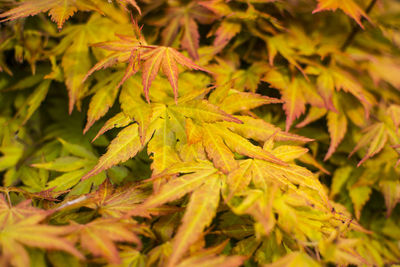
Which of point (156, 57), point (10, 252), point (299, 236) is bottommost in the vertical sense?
point (10, 252)

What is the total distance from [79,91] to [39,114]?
1.21ft

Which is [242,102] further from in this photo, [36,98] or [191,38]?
[36,98]

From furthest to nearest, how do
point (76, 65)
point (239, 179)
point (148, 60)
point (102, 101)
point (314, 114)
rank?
point (314, 114)
point (76, 65)
point (102, 101)
point (148, 60)
point (239, 179)

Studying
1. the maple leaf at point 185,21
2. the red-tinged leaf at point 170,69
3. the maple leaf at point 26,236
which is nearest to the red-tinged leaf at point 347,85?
the maple leaf at point 185,21

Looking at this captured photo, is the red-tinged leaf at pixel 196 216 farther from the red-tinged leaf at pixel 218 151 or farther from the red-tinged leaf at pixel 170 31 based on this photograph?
the red-tinged leaf at pixel 170 31

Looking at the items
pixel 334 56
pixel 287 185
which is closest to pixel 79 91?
pixel 287 185

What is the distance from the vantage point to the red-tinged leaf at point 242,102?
2.77ft

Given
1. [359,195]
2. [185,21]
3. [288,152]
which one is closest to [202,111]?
[288,152]

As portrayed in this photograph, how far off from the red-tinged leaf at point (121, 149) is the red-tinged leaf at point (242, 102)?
0.86ft

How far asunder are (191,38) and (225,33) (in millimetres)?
125

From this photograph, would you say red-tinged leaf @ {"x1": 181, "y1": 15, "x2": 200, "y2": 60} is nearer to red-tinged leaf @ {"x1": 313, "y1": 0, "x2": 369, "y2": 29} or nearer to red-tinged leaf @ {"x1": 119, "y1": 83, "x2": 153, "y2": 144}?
red-tinged leaf @ {"x1": 119, "y1": 83, "x2": 153, "y2": 144}

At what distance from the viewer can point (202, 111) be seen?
29.8 inches

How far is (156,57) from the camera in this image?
30.6 inches

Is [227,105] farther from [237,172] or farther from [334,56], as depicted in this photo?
[334,56]
